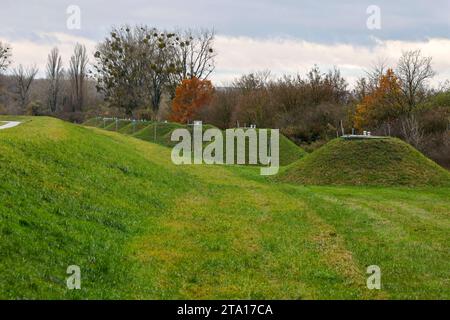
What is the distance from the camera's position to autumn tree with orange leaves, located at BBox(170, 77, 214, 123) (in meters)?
66.7

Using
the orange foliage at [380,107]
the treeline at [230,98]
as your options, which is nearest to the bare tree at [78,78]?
the treeline at [230,98]

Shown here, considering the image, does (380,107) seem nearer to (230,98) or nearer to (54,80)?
(230,98)

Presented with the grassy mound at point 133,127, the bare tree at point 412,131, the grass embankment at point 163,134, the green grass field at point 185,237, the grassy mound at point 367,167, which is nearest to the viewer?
the green grass field at point 185,237

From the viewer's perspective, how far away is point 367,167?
26.5m

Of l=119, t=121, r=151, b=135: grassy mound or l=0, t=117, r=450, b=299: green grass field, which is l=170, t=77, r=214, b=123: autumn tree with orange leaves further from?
l=0, t=117, r=450, b=299: green grass field

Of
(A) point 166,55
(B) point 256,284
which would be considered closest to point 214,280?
(B) point 256,284

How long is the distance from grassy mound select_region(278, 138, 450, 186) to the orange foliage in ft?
58.3

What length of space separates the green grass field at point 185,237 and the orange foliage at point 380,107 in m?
26.7

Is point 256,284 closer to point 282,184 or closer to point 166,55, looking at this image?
point 282,184

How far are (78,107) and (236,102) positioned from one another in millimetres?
40898

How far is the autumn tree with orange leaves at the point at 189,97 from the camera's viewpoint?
66.7 m

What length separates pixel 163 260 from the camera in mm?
9969

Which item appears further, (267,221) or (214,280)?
(267,221)

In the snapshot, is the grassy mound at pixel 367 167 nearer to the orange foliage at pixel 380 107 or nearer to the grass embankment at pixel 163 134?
the grass embankment at pixel 163 134
